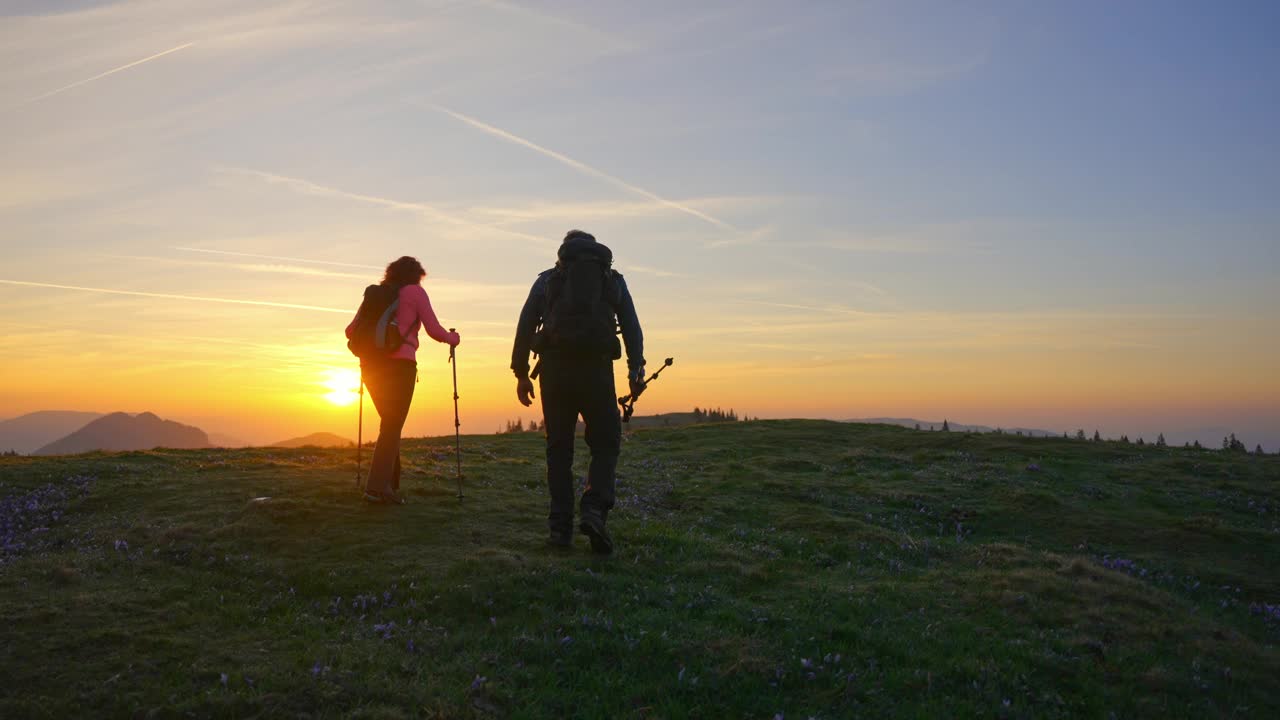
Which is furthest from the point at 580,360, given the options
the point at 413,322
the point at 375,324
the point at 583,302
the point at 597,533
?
the point at 375,324

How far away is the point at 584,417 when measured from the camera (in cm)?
1239

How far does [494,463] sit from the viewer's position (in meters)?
23.5

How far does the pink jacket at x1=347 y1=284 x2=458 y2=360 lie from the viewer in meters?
13.9

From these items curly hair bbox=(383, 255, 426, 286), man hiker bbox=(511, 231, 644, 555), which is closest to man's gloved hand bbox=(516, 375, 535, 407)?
man hiker bbox=(511, 231, 644, 555)

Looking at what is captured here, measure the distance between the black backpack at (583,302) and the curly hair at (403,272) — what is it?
3486 millimetres

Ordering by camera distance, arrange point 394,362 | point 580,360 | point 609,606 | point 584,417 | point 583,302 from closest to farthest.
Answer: point 609,606
point 583,302
point 580,360
point 584,417
point 394,362

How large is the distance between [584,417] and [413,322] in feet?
12.7

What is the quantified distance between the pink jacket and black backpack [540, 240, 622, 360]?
2.88 meters

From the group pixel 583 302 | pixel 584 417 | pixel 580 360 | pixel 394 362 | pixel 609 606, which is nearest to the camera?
pixel 609 606

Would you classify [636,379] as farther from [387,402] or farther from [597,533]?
[387,402]

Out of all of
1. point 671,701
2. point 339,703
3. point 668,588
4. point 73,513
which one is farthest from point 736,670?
point 73,513

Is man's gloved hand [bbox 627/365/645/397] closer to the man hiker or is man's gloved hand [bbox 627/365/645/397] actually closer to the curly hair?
the man hiker

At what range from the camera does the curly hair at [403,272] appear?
564 inches

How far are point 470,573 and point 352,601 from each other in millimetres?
1547
